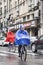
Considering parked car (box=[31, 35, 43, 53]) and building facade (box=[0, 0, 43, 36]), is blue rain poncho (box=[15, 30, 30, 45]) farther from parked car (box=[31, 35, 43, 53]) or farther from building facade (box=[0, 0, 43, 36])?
building facade (box=[0, 0, 43, 36])

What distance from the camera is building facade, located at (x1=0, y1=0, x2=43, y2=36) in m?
43.6

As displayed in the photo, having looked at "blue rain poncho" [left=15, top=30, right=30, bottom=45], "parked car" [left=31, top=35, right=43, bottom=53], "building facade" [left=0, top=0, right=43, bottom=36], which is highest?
"building facade" [left=0, top=0, right=43, bottom=36]

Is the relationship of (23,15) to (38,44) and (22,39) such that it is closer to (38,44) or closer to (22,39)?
(38,44)

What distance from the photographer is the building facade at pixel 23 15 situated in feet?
143

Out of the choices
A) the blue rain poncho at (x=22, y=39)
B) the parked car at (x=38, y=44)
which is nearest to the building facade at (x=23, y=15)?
the parked car at (x=38, y=44)

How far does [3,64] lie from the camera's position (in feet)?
42.0

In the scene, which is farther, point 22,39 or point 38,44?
point 38,44

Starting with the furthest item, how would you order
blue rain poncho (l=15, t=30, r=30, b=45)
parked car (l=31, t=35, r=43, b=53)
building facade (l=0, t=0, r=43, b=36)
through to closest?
1. building facade (l=0, t=0, r=43, b=36)
2. parked car (l=31, t=35, r=43, b=53)
3. blue rain poncho (l=15, t=30, r=30, b=45)

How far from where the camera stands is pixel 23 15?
4978 cm

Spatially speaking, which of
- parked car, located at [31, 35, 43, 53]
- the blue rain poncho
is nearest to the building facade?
parked car, located at [31, 35, 43, 53]

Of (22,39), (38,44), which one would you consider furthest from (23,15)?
(22,39)

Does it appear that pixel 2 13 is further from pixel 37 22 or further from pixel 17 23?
pixel 37 22

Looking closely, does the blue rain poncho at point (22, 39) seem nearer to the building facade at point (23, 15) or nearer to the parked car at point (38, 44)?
the parked car at point (38, 44)

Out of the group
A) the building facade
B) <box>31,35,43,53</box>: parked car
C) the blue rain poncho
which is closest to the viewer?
the blue rain poncho
